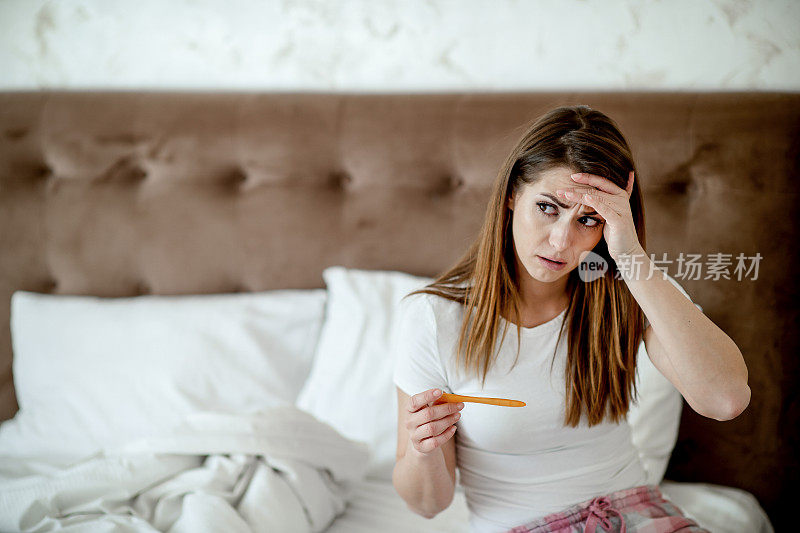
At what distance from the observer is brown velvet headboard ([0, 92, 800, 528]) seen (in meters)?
1.26

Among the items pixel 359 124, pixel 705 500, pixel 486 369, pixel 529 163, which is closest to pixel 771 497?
pixel 705 500

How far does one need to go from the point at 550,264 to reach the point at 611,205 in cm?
12

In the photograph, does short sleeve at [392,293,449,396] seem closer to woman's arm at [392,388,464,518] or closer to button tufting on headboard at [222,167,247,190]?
woman's arm at [392,388,464,518]

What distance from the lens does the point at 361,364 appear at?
136 cm

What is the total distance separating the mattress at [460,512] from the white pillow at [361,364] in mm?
89

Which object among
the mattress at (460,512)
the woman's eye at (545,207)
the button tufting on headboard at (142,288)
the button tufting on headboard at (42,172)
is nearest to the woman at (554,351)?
the woman's eye at (545,207)

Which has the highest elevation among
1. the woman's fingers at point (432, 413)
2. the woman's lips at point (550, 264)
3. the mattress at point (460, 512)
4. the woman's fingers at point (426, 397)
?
the woman's lips at point (550, 264)

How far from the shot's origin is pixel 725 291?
4.17ft

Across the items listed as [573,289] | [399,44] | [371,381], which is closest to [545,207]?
[573,289]

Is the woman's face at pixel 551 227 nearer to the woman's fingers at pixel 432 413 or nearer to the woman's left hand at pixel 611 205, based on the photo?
the woman's left hand at pixel 611 205

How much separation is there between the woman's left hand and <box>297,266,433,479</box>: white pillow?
0.59 metres

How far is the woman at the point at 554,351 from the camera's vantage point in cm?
85

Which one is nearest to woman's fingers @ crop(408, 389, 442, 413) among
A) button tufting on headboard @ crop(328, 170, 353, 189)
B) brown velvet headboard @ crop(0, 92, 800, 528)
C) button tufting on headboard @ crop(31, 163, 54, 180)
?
brown velvet headboard @ crop(0, 92, 800, 528)

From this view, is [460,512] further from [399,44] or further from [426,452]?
[399,44]
